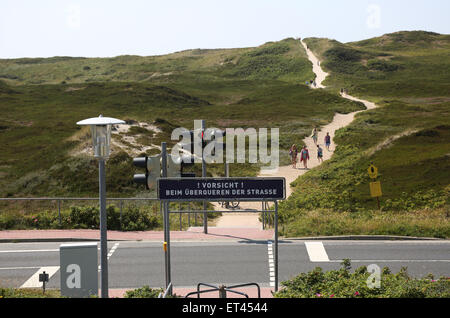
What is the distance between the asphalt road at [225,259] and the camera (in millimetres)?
16312

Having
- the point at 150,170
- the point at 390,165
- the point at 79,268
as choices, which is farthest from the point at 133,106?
the point at 150,170

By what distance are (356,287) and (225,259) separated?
772cm

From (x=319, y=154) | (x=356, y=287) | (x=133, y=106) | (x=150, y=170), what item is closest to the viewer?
(x=356, y=287)

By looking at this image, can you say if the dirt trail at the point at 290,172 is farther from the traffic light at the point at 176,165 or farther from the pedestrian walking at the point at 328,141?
the traffic light at the point at 176,165

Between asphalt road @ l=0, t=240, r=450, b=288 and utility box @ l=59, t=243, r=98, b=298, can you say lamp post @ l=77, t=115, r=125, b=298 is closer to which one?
utility box @ l=59, t=243, r=98, b=298

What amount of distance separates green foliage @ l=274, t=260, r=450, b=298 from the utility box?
438 cm

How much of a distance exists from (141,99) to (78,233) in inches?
2939

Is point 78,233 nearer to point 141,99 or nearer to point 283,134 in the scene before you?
point 283,134

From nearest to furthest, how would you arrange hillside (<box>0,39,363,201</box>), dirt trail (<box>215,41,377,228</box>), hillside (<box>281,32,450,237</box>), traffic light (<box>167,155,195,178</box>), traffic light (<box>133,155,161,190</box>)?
traffic light (<box>133,155,161,190</box>) → traffic light (<box>167,155,195,178</box>) → dirt trail (<box>215,41,377,228</box>) → hillside (<box>281,32,450,237</box>) → hillside (<box>0,39,363,201</box>)

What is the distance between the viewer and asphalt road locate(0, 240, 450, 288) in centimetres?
1631

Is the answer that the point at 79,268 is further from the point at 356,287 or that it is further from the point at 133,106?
the point at 133,106

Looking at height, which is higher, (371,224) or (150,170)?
(150,170)

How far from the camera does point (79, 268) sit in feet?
42.4

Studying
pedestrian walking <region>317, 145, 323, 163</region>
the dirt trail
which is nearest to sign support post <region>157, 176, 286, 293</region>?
the dirt trail
